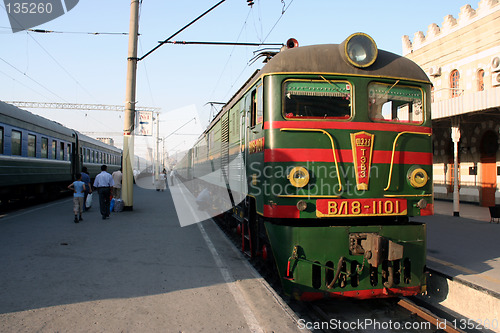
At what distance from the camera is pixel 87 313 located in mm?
4371

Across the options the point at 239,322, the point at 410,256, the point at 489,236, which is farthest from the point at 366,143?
the point at 489,236

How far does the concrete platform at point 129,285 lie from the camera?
4.20 meters

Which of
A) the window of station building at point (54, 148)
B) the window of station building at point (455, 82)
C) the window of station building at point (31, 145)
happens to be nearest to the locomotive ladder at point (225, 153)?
the window of station building at point (31, 145)

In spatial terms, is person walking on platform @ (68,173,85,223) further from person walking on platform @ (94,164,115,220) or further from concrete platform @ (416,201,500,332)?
concrete platform @ (416,201,500,332)

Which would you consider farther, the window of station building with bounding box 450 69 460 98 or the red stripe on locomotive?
the window of station building with bounding box 450 69 460 98

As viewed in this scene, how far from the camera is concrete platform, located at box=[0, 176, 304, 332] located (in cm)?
420

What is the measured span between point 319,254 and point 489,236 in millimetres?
6779

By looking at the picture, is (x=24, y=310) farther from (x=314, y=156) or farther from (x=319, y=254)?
(x=314, y=156)

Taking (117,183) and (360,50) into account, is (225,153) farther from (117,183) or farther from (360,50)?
(117,183)

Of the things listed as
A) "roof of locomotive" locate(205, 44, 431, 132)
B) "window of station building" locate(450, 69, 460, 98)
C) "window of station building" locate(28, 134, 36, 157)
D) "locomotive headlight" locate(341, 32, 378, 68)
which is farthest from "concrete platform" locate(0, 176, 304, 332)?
"window of station building" locate(450, 69, 460, 98)

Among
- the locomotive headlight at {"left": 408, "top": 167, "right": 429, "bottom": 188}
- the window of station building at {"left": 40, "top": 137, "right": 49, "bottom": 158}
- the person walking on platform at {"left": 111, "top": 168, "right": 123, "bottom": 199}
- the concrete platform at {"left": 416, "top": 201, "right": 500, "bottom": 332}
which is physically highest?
the window of station building at {"left": 40, "top": 137, "right": 49, "bottom": 158}

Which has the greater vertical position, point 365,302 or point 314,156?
point 314,156

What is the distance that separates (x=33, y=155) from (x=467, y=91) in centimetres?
1871

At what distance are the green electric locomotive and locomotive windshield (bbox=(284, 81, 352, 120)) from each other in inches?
0.6
